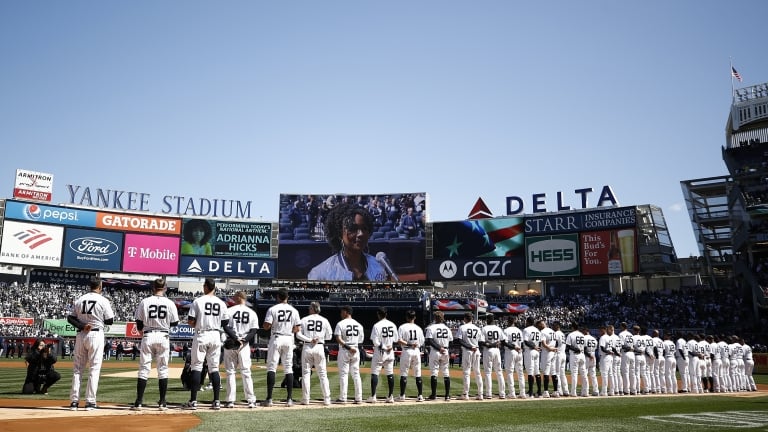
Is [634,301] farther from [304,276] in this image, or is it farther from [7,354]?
[7,354]

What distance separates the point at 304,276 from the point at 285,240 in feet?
13.0

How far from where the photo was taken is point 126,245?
194 feet

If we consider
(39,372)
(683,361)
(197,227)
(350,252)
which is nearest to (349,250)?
(350,252)

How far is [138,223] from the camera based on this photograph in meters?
59.9

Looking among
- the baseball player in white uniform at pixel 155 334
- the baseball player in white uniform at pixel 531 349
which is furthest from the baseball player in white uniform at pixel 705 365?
the baseball player in white uniform at pixel 155 334

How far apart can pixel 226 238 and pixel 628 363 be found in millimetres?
47909

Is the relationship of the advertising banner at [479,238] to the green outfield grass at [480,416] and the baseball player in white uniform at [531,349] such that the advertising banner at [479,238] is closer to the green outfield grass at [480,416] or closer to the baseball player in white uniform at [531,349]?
the baseball player in white uniform at [531,349]

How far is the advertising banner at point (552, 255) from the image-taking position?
5609 centimetres

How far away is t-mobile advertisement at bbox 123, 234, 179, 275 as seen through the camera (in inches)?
2324

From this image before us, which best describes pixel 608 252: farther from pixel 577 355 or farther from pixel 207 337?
pixel 207 337

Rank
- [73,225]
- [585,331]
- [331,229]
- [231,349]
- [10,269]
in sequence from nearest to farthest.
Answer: [231,349], [585,331], [73,225], [331,229], [10,269]

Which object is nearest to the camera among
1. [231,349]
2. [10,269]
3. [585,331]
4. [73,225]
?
[231,349]

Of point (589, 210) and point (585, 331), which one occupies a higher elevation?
point (589, 210)

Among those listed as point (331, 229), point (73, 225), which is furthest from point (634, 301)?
point (73, 225)
